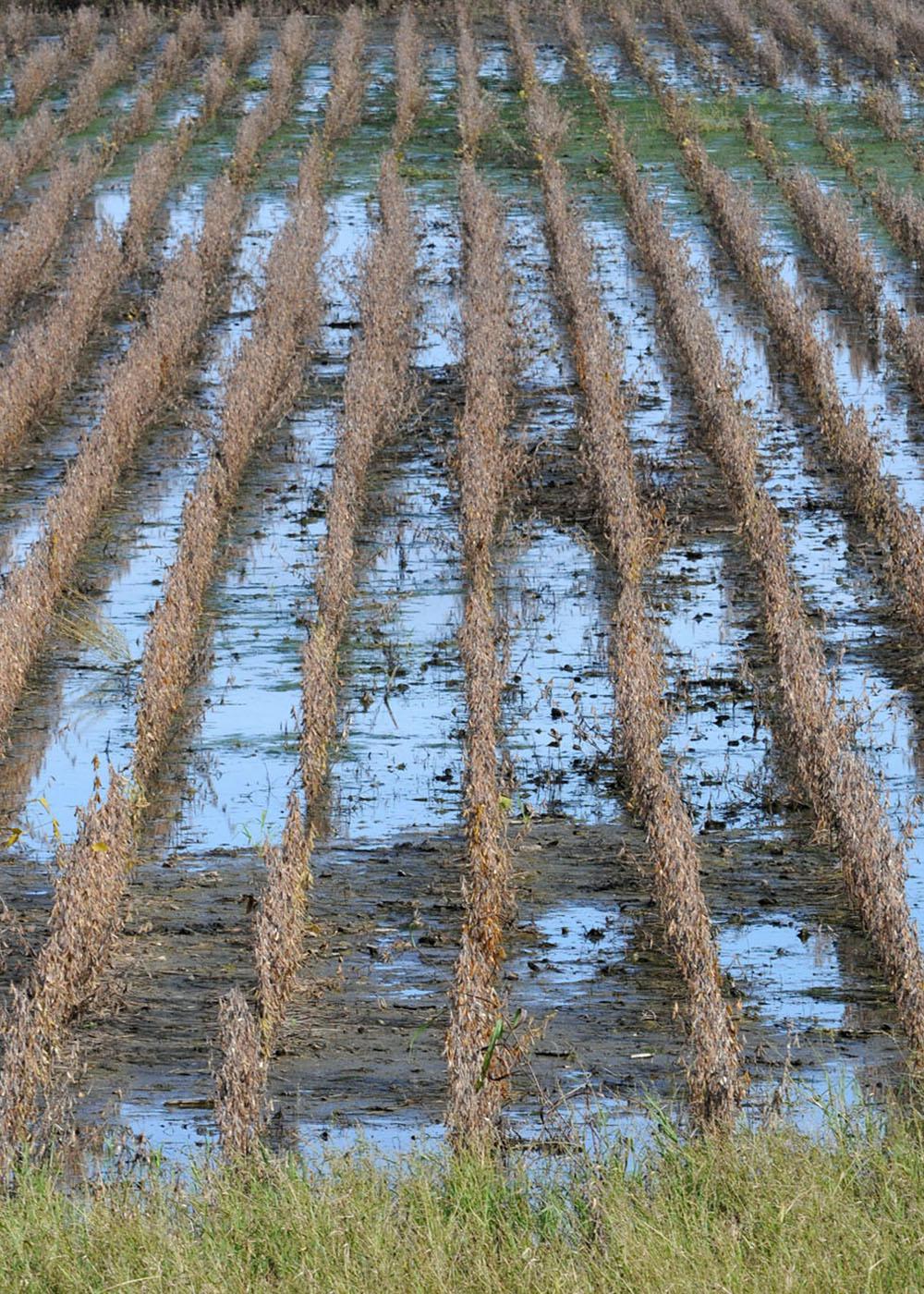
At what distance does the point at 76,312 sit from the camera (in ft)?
49.7

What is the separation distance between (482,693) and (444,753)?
0.30m

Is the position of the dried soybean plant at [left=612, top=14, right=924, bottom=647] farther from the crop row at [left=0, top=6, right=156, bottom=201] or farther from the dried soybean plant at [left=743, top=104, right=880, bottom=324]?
the crop row at [left=0, top=6, right=156, bottom=201]

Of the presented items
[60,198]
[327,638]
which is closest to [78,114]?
[60,198]

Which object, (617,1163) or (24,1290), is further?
(617,1163)

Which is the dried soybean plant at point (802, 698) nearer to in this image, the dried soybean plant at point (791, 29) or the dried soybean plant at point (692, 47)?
the dried soybean plant at point (692, 47)

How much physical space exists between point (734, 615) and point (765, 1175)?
536cm

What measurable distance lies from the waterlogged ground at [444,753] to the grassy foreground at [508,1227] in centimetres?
45

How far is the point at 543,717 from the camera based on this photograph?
881 cm

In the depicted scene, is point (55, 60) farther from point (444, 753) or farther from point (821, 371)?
point (444, 753)

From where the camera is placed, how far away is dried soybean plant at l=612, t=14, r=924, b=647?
10.2 meters

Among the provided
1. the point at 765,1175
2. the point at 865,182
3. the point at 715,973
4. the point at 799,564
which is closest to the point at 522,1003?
the point at 715,973

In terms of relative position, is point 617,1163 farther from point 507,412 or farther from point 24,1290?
point 507,412

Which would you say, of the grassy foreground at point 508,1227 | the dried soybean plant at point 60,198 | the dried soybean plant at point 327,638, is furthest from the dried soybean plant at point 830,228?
the grassy foreground at point 508,1227

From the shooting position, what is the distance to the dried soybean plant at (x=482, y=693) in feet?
18.2
